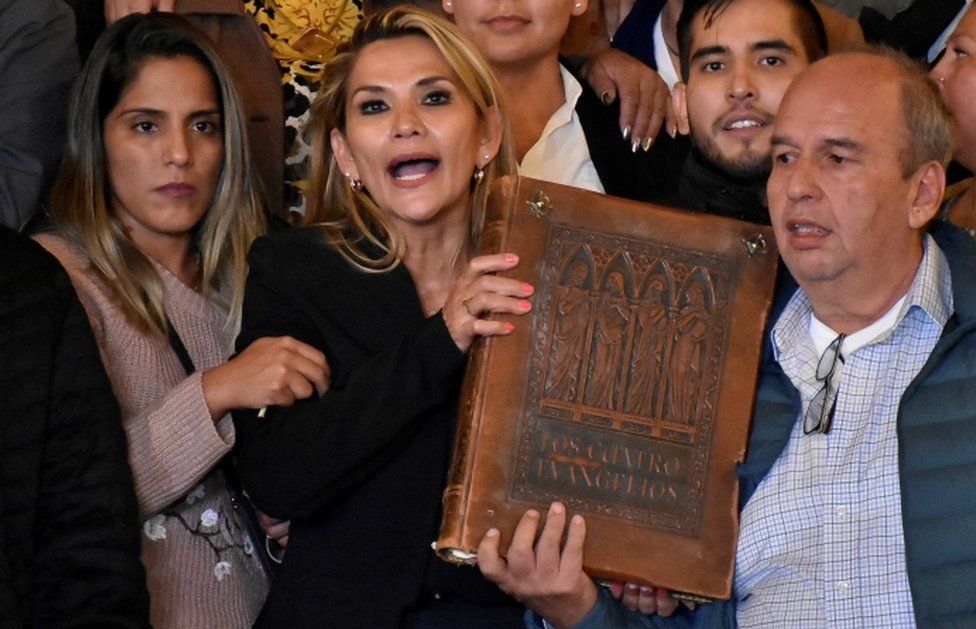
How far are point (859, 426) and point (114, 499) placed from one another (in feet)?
3.80

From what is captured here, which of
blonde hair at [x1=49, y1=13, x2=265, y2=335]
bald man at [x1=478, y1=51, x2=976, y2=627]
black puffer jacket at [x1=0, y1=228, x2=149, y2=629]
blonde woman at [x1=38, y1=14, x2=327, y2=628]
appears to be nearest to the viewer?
bald man at [x1=478, y1=51, x2=976, y2=627]

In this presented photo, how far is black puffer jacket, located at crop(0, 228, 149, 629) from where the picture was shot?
2.53m

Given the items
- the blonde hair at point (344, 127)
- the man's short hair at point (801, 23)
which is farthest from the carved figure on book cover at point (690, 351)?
the man's short hair at point (801, 23)

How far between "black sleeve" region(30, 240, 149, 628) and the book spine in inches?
20.1

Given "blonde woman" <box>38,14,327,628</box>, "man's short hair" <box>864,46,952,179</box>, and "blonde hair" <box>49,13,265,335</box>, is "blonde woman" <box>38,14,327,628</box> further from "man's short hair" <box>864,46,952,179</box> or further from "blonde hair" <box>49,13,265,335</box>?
"man's short hair" <box>864,46,952,179</box>

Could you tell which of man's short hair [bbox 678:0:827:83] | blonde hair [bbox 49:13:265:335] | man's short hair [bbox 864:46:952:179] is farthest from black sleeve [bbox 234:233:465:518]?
man's short hair [bbox 678:0:827:83]

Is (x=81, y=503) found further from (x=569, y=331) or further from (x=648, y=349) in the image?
(x=648, y=349)

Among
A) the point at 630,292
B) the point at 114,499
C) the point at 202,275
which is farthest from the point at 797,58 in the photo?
the point at 114,499

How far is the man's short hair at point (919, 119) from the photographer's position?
2562 mm

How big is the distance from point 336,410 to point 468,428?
0.24 metres

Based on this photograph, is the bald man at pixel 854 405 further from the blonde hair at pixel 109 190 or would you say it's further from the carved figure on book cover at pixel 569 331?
the blonde hair at pixel 109 190

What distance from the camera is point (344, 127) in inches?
116

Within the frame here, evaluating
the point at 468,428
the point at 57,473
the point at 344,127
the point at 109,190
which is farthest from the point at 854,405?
the point at 109,190

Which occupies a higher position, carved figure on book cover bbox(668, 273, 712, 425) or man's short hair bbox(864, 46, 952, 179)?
man's short hair bbox(864, 46, 952, 179)
